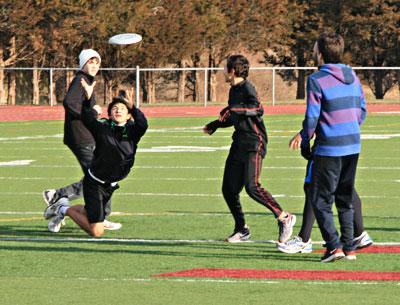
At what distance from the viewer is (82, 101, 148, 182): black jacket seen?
42.4ft

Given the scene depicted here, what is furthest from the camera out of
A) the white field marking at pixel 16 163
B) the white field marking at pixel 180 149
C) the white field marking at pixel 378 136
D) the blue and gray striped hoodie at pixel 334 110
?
the white field marking at pixel 378 136

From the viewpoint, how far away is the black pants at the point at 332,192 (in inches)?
434

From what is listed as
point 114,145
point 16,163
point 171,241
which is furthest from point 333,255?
point 16,163

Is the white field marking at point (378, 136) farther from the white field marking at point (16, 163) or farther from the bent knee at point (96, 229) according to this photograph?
the bent knee at point (96, 229)

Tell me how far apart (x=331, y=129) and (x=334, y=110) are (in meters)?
0.16

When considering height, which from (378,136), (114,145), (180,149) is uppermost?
(114,145)

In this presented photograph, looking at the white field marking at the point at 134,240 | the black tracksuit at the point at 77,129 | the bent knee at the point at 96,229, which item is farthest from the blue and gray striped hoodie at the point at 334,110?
the black tracksuit at the point at 77,129

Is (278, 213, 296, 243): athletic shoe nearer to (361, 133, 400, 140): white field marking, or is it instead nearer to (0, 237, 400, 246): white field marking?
(0, 237, 400, 246): white field marking

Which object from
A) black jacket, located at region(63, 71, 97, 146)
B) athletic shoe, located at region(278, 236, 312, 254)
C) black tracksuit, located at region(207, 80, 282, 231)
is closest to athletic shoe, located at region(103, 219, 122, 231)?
black jacket, located at region(63, 71, 97, 146)

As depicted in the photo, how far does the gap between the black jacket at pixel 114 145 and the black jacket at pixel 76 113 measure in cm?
76

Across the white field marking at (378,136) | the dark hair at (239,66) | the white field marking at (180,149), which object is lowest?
the white field marking at (378,136)

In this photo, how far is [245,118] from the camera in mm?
12641

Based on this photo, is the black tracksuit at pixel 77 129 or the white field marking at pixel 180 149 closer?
the black tracksuit at pixel 77 129

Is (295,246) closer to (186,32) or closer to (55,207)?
(55,207)
